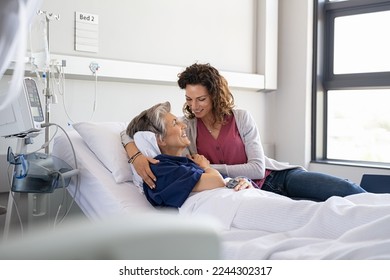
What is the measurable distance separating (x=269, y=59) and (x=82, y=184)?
2.19m

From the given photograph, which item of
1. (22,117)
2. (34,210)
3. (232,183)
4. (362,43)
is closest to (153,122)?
(232,183)

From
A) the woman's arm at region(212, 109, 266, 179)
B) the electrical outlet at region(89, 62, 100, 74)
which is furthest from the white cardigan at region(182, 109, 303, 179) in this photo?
the electrical outlet at region(89, 62, 100, 74)

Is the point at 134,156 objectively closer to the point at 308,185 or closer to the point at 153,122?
the point at 153,122

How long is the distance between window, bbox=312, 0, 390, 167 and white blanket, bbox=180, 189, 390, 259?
6.74ft

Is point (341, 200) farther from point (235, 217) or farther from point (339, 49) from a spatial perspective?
point (339, 49)

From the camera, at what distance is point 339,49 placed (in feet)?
12.4

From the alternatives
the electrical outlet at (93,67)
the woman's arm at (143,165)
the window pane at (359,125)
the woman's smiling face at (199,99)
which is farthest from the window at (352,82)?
the woman's arm at (143,165)

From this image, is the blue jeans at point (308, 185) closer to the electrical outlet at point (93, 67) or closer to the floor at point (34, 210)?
the floor at point (34, 210)

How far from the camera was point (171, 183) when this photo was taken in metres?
1.82

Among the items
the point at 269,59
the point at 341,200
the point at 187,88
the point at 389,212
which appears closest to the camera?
the point at 389,212

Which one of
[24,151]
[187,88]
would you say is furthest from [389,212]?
[24,151]

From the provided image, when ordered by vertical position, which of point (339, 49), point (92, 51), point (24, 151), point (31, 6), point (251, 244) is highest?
point (339, 49)

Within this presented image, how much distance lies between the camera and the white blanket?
3.96ft

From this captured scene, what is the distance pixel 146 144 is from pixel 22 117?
528mm
